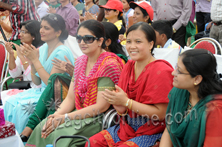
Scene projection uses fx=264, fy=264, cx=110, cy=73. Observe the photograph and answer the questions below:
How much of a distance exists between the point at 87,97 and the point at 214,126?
4.23ft

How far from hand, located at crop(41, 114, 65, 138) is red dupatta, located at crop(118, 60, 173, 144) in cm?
60

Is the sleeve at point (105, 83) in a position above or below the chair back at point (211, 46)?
above

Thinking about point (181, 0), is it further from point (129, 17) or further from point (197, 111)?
point (197, 111)

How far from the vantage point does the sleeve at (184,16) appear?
490 cm

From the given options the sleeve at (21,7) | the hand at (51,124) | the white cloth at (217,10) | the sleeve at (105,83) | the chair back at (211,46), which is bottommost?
the hand at (51,124)

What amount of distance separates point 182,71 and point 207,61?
0.55ft

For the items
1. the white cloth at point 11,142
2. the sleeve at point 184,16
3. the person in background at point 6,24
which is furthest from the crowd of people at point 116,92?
the person in background at point 6,24

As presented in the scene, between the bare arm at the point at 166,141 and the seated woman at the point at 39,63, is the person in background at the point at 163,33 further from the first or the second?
the bare arm at the point at 166,141

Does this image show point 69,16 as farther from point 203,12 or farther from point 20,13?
point 203,12

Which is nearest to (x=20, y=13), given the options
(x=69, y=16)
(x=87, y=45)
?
(x=69, y=16)

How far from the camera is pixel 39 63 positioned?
10.5 feet

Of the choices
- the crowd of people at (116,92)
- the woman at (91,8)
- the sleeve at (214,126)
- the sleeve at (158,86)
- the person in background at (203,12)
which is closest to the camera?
the sleeve at (214,126)

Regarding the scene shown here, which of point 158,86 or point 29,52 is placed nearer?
point 158,86

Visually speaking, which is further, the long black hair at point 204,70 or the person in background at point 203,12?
the person in background at point 203,12
